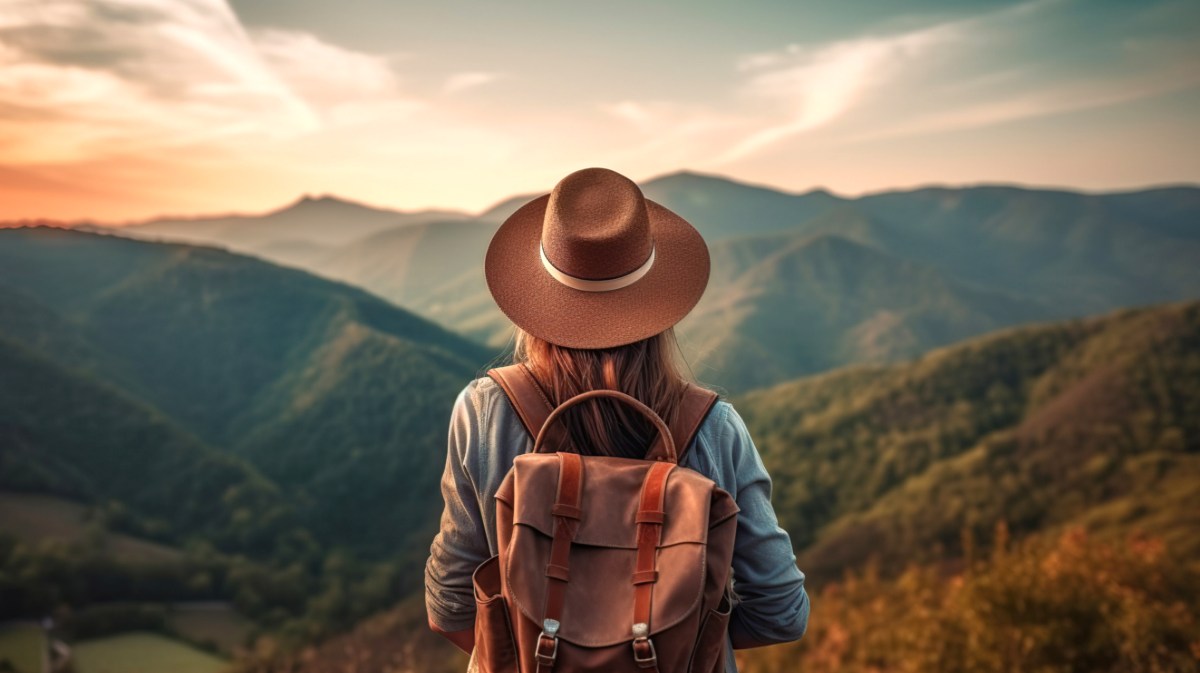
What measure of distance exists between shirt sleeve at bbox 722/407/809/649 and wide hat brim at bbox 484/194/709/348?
0.99ft

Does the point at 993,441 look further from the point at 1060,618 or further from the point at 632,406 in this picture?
the point at 632,406

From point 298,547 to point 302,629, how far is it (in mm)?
12993

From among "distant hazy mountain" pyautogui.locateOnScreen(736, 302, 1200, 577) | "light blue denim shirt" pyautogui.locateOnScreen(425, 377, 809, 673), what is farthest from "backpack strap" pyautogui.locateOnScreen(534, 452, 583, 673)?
"distant hazy mountain" pyautogui.locateOnScreen(736, 302, 1200, 577)

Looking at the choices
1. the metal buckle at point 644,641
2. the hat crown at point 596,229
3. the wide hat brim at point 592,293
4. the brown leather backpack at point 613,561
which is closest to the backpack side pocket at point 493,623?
the brown leather backpack at point 613,561

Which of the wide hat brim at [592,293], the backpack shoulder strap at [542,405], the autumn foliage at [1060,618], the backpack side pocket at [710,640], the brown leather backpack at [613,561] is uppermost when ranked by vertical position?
the wide hat brim at [592,293]

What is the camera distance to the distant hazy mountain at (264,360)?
77.1 metres

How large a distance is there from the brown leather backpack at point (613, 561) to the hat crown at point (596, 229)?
0.37 meters

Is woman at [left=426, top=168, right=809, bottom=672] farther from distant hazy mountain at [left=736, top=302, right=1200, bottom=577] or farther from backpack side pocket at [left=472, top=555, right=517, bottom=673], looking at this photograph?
distant hazy mountain at [left=736, top=302, right=1200, bottom=577]

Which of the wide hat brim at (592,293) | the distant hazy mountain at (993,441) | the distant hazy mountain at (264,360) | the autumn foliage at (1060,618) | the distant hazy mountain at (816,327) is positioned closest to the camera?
the wide hat brim at (592,293)

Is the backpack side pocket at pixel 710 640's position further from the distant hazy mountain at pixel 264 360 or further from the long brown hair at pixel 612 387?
the distant hazy mountain at pixel 264 360

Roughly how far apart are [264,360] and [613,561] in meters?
117

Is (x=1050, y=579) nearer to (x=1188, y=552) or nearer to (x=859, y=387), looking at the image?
(x=1188, y=552)

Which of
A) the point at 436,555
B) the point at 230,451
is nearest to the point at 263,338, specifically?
the point at 230,451

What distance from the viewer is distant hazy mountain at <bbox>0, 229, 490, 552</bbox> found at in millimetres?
77062
